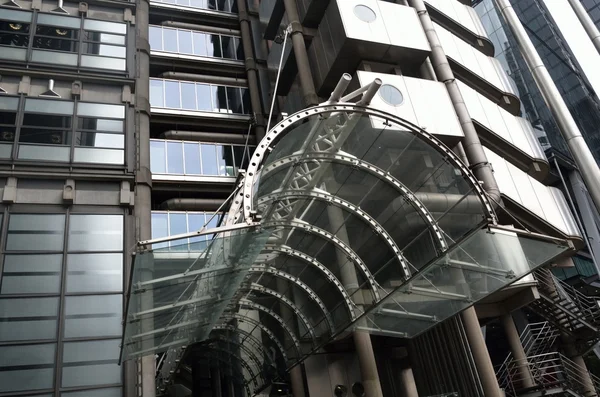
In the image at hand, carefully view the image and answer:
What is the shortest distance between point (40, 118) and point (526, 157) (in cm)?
2339

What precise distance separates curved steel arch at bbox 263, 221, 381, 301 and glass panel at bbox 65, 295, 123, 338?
28.2 feet

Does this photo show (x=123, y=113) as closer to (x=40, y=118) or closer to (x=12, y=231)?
(x=40, y=118)

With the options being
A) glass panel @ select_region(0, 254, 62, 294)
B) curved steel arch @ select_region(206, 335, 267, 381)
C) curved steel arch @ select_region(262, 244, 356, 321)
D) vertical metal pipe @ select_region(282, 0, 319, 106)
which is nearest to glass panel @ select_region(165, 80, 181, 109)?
vertical metal pipe @ select_region(282, 0, 319, 106)

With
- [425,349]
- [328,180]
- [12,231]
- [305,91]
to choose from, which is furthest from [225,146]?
[328,180]

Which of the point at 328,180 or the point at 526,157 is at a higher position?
the point at 526,157

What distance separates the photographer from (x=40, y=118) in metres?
21.3

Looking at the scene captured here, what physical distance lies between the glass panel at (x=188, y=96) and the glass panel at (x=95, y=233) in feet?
38.5

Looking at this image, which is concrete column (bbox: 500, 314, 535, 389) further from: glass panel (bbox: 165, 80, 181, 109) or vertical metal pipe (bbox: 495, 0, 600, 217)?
glass panel (bbox: 165, 80, 181, 109)

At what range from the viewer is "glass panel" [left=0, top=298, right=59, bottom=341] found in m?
17.1

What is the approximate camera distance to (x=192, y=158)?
28.2m

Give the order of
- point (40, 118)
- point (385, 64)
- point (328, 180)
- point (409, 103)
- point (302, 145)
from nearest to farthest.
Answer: point (302, 145) < point (328, 180) < point (40, 118) < point (409, 103) < point (385, 64)

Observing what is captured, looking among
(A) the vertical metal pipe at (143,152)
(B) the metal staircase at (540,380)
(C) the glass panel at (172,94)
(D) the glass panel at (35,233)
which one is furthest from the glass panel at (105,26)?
(B) the metal staircase at (540,380)

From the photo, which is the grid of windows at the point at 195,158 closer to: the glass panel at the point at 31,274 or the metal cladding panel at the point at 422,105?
the glass panel at the point at 31,274

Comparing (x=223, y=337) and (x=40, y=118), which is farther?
(x=40, y=118)
